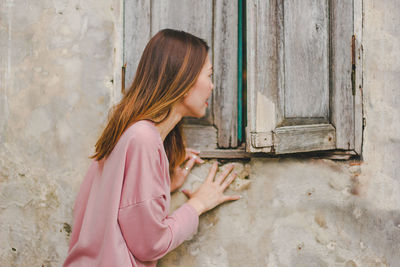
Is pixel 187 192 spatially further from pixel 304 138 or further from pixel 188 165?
pixel 304 138

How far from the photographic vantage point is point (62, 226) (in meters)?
2.34

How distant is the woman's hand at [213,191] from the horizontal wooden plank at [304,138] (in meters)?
0.33

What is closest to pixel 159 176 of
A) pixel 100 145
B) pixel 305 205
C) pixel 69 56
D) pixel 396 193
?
pixel 100 145

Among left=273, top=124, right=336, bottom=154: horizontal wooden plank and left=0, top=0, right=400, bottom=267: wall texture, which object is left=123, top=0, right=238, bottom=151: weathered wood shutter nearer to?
left=0, top=0, right=400, bottom=267: wall texture

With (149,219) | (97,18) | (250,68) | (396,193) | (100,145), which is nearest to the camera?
(149,219)

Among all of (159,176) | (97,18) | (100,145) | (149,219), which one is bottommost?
(149,219)

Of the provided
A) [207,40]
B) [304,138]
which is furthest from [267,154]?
[207,40]

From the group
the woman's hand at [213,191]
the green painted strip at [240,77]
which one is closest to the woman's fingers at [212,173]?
the woman's hand at [213,191]

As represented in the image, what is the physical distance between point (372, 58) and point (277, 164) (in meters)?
0.77

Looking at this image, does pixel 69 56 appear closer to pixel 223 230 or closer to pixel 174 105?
pixel 174 105

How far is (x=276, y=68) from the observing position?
77.8 inches

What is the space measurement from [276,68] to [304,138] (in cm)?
38

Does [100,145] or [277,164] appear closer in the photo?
[100,145]

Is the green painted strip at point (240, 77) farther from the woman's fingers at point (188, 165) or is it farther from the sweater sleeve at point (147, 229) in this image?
the sweater sleeve at point (147, 229)
